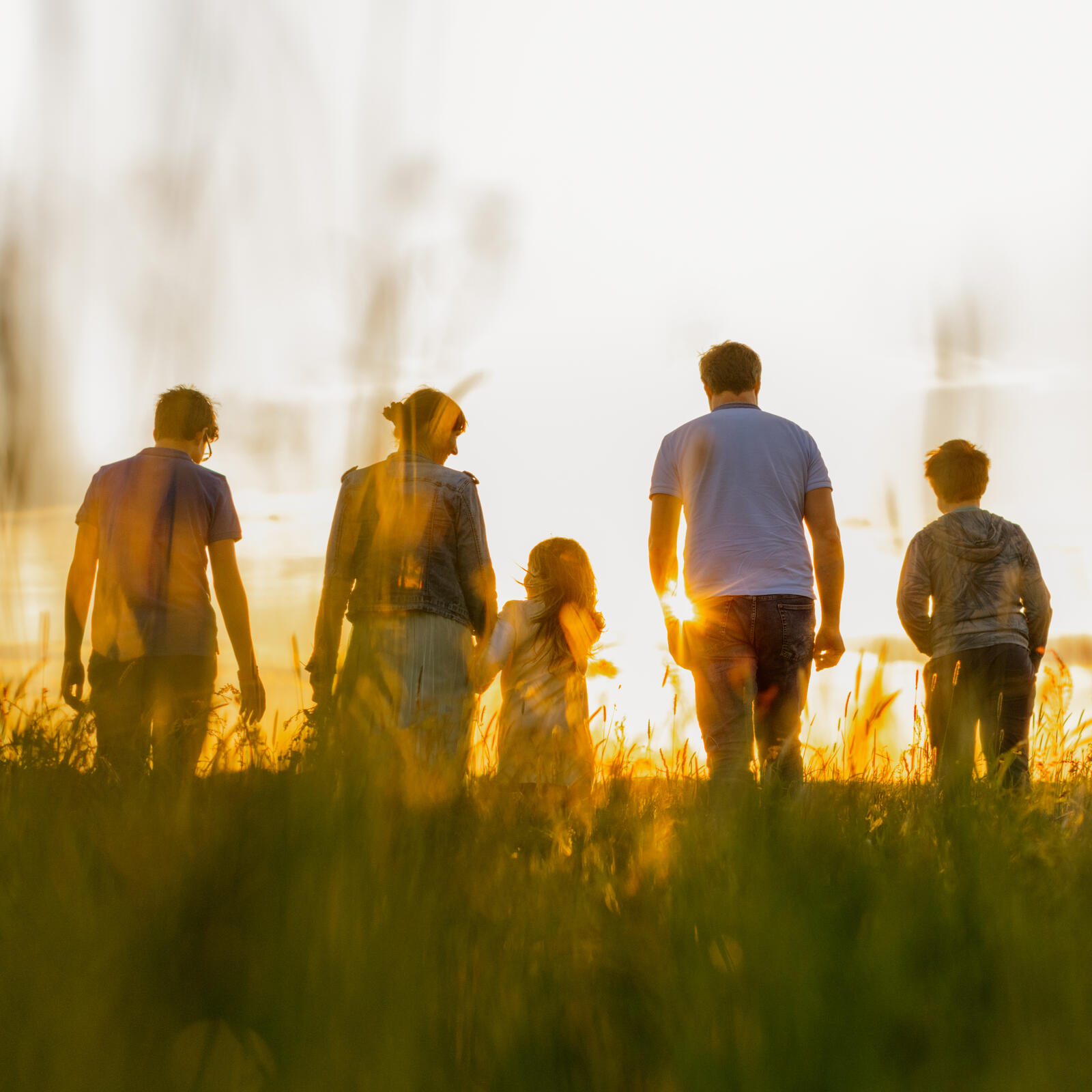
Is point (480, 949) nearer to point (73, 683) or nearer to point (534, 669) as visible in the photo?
point (73, 683)

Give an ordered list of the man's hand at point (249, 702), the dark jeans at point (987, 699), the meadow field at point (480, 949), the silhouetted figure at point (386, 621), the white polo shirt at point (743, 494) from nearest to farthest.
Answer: the meadow field at point (480, 949) → the silhouetted figure at point (386, 621) → the man's hand at point (249, 702) → the dark jeans at point (987, 699) → the white polo shirt at point (743, 494)

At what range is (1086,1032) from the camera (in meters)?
1.54

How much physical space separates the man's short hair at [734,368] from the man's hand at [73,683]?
8.15ft

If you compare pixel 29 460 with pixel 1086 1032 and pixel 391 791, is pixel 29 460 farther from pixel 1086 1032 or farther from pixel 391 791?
pixel 1086 1032

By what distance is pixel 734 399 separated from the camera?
445cm

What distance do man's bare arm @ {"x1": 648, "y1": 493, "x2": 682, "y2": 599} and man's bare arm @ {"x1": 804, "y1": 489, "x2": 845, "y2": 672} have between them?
1.60ft

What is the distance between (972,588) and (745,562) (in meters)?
1.53

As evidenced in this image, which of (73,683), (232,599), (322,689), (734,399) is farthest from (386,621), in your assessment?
(734,399)

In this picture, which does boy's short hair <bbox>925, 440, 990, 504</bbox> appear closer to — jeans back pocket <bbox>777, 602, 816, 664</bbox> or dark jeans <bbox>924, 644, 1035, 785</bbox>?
dark jeans <bbox>924, 644, 1035, 785</bbox>

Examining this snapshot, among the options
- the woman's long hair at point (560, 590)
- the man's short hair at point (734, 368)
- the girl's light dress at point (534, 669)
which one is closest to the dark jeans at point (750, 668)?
the girl's light dress at point (534, 669)

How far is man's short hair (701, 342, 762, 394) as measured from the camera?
4465 mm

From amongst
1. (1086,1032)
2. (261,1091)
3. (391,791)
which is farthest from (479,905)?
(1086,1032)

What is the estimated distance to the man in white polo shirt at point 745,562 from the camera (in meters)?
3.97

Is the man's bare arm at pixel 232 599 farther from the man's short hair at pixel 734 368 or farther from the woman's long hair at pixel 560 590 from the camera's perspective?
the man's short hair at pixel 734 368
